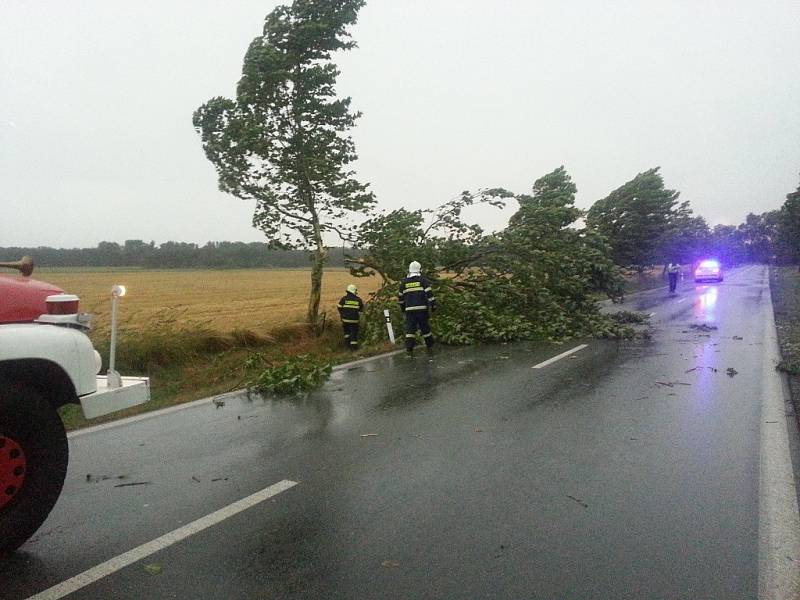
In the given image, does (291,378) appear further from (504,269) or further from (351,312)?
(504,269)

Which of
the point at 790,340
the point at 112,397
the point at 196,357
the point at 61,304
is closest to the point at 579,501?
the point at 112,397

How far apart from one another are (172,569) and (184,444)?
2459mm

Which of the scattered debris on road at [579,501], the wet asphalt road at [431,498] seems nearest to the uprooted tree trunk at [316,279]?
the wet asphalt road at [431,498]

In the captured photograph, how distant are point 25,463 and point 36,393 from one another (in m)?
0.39

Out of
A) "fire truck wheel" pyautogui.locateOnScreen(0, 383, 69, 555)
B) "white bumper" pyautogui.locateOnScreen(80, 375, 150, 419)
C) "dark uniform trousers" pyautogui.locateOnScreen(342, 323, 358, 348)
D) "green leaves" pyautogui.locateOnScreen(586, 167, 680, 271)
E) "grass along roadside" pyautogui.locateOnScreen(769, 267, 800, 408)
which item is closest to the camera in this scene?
"fire truck wheel" pyautogui.locateOnScreen(0, 383, 69, 555)

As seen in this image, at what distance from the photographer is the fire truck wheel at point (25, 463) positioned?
3023 mm

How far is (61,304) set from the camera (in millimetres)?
3518

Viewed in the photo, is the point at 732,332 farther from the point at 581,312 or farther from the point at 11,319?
the point at 11,319

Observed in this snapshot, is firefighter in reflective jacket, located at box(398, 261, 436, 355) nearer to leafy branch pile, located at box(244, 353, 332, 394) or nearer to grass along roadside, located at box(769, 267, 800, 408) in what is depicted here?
leafy branch pile, located at box(244, 353, 332, 394)

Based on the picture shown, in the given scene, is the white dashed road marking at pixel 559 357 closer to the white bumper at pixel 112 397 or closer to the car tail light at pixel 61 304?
the white bumper at pixel 112 397

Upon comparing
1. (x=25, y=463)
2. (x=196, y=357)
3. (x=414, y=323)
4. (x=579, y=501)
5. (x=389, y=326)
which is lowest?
(x=196, y=357)

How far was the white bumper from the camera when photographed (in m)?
3.47

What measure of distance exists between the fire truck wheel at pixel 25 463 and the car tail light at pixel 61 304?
592 mm

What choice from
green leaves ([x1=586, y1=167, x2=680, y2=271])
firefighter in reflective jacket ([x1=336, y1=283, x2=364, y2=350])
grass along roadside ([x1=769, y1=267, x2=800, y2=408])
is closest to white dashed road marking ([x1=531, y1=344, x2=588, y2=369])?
grass along roadside ([x1=769, y1=267, x2=800, y2=408])
